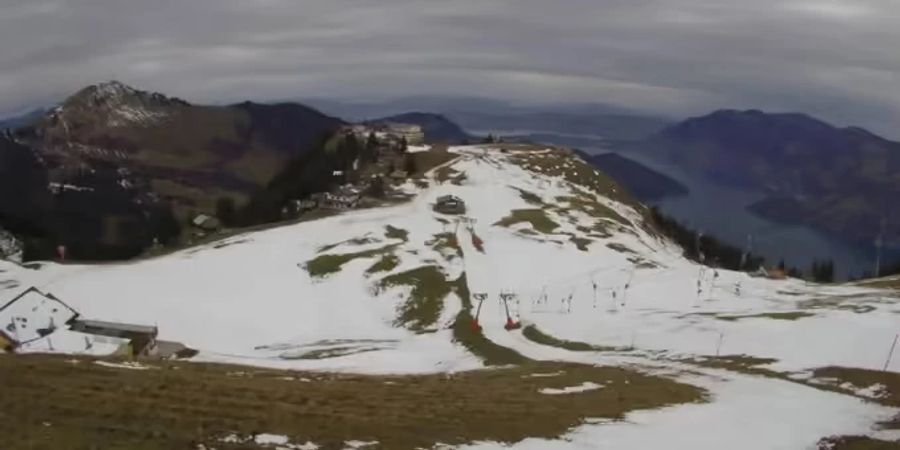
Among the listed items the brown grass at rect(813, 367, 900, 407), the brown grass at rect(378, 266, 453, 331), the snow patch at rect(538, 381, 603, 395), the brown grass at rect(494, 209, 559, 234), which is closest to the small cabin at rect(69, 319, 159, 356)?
the brown grass at rect(378, 266, 453, 331)

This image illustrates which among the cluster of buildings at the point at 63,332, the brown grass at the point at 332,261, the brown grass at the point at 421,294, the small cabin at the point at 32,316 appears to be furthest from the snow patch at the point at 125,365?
the brown grass at the point at 332,261

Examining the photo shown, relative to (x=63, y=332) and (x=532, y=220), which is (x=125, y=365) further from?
(x=532, y=220)

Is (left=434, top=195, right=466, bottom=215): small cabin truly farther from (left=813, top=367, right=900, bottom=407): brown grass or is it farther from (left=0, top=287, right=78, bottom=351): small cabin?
(left=813, top=367, right=900, bottom=407): brown grass

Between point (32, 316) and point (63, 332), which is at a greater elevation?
point (32, 316)

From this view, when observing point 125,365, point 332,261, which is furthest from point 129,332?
point 125,365

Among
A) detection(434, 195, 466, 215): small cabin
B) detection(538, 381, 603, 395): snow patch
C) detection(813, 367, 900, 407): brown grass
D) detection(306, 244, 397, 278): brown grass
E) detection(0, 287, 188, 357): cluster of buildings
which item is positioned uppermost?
detection(434, 195, 466, 215): small cabin

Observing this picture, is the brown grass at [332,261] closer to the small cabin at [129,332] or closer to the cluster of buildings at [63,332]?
the cluster of buildings at [63,332]
